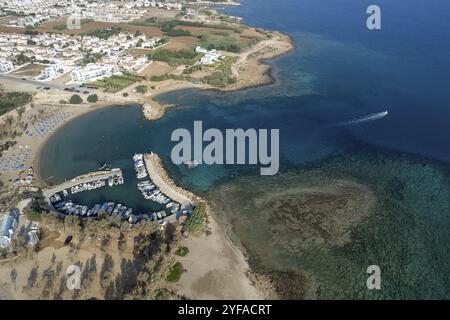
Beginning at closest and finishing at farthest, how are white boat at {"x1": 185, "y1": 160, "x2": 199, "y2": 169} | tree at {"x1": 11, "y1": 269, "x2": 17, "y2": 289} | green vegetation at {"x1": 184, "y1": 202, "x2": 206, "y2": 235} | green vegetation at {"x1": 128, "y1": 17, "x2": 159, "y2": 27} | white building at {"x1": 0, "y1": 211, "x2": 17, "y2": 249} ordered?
tree at {"x1": 11, "y1": 269, "x2": 17, "y2": 289}, white building at {"x1": 0, "y1": 211, "x2": 17, "y2": 249}, green vegetation at {"x1": 184, "y1": 202, "x2": 206, "y2": 235}, white boat at {"x1": 185, "y1": 160, "x2": 199, "y2": 169}, green vegetation at {"x1": 128, "y1": 17, "x2": 159, "y2": 27}

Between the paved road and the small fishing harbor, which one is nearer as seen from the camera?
the small fishing harbor

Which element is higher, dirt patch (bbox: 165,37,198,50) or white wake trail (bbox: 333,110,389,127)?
dirt patch (bbox: 165,37,198,50)

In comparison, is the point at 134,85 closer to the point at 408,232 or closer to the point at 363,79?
the point at 363,79

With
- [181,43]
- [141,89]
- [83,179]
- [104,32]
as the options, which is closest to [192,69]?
[141,89]

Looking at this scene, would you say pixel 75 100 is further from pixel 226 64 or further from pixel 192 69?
pixel 226 64

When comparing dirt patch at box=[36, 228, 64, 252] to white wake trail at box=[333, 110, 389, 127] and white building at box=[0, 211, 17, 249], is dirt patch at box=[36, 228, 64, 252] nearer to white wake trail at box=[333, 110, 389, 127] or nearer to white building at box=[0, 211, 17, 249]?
Answer: white building at box=[0, 211, 17, 249]

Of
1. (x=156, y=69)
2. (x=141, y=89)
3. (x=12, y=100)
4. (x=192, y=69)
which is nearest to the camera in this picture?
(x=12, y=100)

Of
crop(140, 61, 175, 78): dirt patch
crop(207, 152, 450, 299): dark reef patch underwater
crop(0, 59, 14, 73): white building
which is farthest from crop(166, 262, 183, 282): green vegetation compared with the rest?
crop(0, 59, 14, 73): white building
